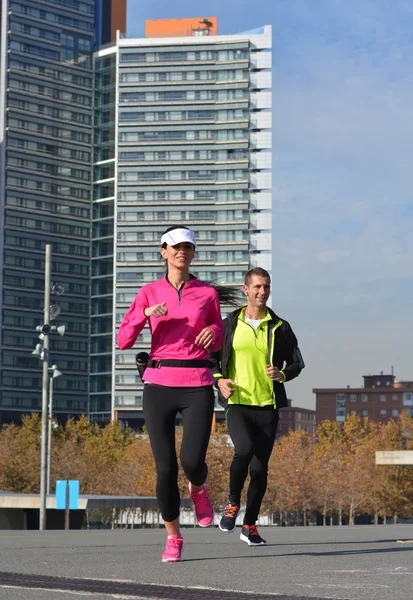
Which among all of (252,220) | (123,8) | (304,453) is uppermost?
(123,8)

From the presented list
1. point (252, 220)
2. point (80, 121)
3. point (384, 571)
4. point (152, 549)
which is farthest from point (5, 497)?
point (80, 121)

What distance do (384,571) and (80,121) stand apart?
165 meters

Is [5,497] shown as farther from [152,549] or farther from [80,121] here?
[80,121]

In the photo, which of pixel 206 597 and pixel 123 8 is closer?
pixel 206 597

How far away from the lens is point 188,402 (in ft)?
24.8

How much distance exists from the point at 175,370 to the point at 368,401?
177m

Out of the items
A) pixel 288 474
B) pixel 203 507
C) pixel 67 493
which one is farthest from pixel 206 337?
pixel 288 474

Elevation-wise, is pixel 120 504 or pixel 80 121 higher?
pixel 80 121

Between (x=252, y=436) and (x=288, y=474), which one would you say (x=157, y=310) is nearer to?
(x=252, y=436)

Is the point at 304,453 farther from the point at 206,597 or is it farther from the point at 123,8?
the point at 123,8

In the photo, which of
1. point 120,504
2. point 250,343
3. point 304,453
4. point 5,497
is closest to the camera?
point 250,343

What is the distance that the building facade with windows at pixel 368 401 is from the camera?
18012 cm

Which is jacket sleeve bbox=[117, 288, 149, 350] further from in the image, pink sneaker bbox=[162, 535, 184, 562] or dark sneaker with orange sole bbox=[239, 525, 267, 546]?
dark sneaker with orange sole bbox=[239, 525, 267, 546]

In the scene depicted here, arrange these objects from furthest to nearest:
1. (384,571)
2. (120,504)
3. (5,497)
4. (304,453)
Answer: (304,453) → (5,497) → (120,504) → (384,571)
